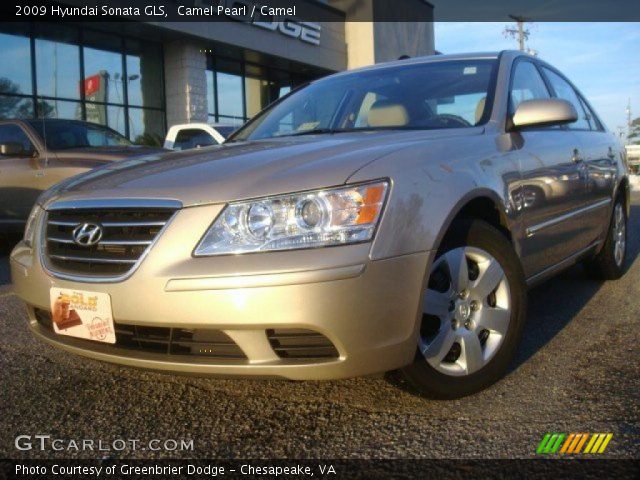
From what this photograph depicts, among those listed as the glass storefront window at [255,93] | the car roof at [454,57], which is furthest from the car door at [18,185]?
the glass storefront window at [255,93]

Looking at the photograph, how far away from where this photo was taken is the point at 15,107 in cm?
1302

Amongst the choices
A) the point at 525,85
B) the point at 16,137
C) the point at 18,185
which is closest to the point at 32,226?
the point at 525,85

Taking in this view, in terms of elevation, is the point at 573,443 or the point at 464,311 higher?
the point at 464,311

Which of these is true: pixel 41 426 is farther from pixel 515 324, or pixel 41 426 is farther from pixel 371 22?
pixel 371 22

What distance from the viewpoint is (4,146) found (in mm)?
6730

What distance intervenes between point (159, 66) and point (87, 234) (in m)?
14.7

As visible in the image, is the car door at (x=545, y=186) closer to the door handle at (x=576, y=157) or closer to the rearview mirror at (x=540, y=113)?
the door handle at (x=576, y=157)

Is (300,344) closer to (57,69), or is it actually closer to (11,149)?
(11,149)

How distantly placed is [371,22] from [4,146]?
16.4 meters

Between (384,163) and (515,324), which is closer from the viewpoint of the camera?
(384,163)

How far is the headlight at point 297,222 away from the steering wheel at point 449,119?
113cm

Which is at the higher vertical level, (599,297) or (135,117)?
(135,117)

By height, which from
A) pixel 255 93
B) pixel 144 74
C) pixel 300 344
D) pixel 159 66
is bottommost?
pixel 300 344

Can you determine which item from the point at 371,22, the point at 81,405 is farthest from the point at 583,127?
the point at 371,22
